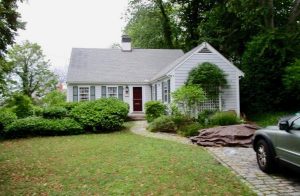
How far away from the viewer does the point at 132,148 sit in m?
10.4

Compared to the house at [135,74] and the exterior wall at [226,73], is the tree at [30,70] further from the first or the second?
the exterior wall at [226,73]

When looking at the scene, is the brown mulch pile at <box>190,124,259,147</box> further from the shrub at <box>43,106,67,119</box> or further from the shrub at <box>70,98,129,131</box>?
the shrub at <box>43,106,67,119</box>

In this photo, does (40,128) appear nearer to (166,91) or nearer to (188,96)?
(188,96)

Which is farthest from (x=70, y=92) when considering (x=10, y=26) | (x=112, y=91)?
(x=10, y=26)

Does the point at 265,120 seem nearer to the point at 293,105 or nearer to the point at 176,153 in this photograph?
the point at 293,105

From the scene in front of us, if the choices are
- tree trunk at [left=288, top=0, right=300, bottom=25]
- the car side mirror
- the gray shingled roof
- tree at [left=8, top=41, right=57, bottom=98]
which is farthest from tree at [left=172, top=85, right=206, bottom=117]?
tree at [left=8, top=41, right=57, bottom=98]

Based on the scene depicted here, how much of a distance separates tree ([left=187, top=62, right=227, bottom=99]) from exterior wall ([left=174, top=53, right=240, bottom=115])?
1.36ft

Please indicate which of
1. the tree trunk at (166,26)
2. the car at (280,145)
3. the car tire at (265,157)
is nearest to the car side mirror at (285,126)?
the car at (280,145)

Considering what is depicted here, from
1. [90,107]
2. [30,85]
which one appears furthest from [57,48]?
[90,107]

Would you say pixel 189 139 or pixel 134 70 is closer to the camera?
pixel 189 139

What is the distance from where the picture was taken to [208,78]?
1712cm

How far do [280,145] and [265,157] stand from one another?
0.69 metres

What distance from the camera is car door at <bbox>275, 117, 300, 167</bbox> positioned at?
5656mm

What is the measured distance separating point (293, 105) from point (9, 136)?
1595cm
